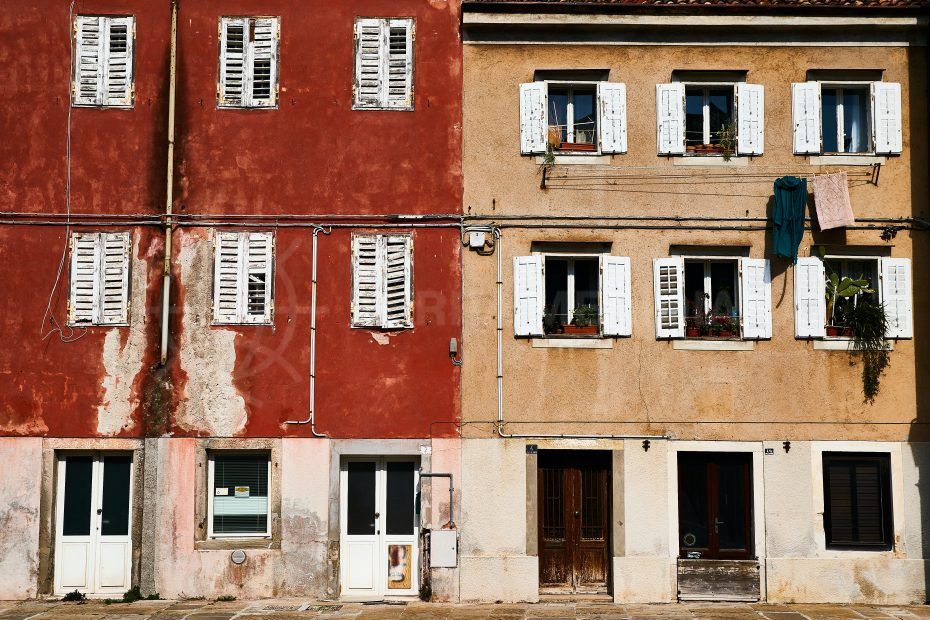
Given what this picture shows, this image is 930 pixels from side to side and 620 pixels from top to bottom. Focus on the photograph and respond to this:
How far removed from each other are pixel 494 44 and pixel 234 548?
28.6 ft

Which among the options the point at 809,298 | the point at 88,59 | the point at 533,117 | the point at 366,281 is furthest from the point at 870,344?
the point at 88,59

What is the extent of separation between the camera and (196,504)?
15.7 metres

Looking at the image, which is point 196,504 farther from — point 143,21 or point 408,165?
point 143,21

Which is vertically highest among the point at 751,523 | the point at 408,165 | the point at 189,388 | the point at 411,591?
the point at 408,165

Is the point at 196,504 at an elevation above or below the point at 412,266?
below

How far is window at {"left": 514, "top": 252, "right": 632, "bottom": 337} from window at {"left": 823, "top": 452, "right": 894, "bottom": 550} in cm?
384

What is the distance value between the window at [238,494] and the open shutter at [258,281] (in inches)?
87.5

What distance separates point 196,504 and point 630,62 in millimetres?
9523

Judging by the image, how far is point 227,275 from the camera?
631 inches

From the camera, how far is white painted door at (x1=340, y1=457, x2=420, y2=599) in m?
15.8

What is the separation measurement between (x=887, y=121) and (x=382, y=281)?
8198 mm

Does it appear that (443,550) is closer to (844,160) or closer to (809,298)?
(809,298)

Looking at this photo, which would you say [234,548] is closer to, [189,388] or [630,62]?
[189,388]

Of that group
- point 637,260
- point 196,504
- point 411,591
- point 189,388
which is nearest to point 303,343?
point 189,388
